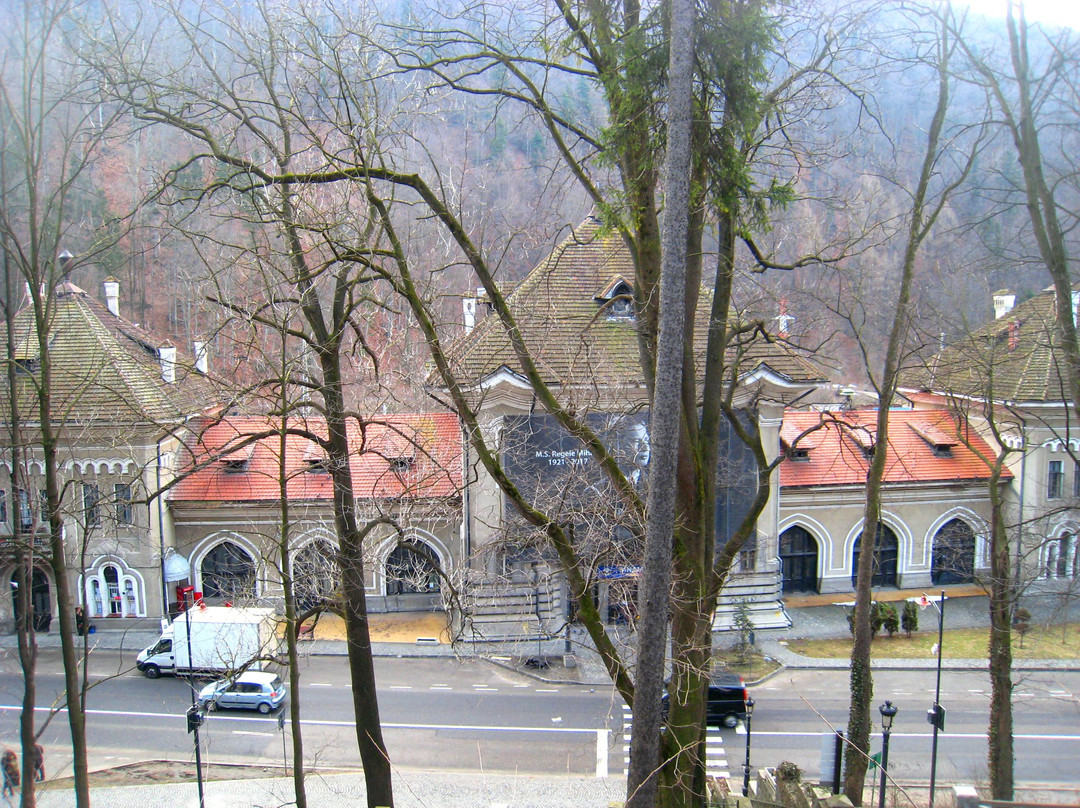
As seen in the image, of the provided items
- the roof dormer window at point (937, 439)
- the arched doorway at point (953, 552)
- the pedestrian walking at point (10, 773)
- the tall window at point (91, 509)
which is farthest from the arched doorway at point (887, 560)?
the pedestrian walking at point (10, 773)

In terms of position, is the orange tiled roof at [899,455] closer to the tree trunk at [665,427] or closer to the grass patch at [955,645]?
the grass patch at [955,645]

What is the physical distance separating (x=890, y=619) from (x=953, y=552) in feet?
16.8

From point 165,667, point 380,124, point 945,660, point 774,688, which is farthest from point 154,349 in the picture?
point 945,660

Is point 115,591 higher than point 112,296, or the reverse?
point 112,296

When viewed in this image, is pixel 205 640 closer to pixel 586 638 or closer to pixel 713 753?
pixel 586 638

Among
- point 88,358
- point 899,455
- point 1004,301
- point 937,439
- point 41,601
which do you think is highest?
point 1004,301

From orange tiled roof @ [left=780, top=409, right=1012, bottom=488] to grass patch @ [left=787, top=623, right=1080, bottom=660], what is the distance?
4907mm

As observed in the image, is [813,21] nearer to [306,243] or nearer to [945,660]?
[306,243]

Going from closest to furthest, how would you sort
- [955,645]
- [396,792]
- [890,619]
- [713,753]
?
[396,792]
[713,753]
[955,645]
[890,619]

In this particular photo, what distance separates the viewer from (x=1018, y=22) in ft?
35.1

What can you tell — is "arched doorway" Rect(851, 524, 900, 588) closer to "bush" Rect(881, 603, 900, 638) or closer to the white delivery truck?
"bush" Rect(881, 603, 900, 638)

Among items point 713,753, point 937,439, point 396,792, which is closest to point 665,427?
point 396,792

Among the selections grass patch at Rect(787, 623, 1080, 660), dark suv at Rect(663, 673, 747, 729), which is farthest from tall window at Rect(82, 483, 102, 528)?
grass patch at Rect(787, 623, 1080, 660)

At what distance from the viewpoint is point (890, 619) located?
22766 millimetres
